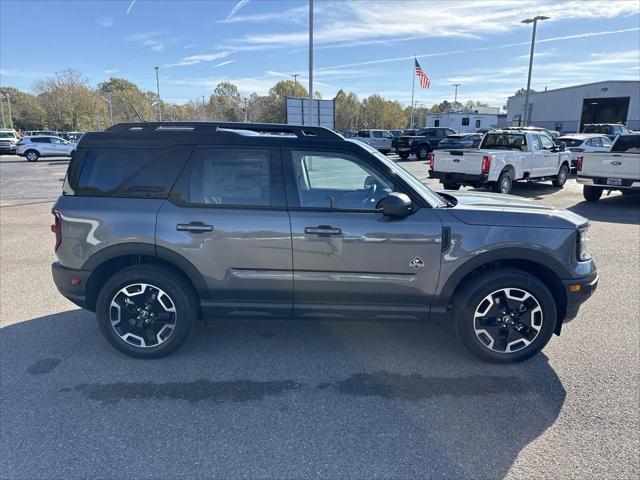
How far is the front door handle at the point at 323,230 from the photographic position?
3.41 metres

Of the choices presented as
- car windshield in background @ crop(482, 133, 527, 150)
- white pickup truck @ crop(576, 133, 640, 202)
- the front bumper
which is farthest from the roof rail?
car windshield in background @ crop(482, 133, 527, 150)

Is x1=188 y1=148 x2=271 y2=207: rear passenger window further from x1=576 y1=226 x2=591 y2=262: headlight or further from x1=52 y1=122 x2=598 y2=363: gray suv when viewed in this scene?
x1=576 y1=226 x2=591 y2=262: headlight

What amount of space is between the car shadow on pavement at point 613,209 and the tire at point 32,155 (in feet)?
104

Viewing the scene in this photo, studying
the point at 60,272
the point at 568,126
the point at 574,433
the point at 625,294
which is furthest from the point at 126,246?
the point at 568,126

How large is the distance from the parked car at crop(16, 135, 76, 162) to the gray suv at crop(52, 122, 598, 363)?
99.6 feet

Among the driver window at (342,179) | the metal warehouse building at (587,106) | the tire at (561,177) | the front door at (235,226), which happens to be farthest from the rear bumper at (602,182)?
the metal warehouse building at (587,106)

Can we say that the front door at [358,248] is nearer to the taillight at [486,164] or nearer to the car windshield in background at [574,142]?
the taillight at [486,164]

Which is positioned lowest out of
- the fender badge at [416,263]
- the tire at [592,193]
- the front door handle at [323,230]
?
the tire at [592,193]

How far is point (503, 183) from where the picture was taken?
1235cm

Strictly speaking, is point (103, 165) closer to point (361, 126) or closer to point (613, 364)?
point (613, 364)

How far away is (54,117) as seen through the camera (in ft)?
224

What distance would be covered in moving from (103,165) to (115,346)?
5.05 ft

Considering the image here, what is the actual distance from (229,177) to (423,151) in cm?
2554

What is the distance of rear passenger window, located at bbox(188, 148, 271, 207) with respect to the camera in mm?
Answer: 3529
